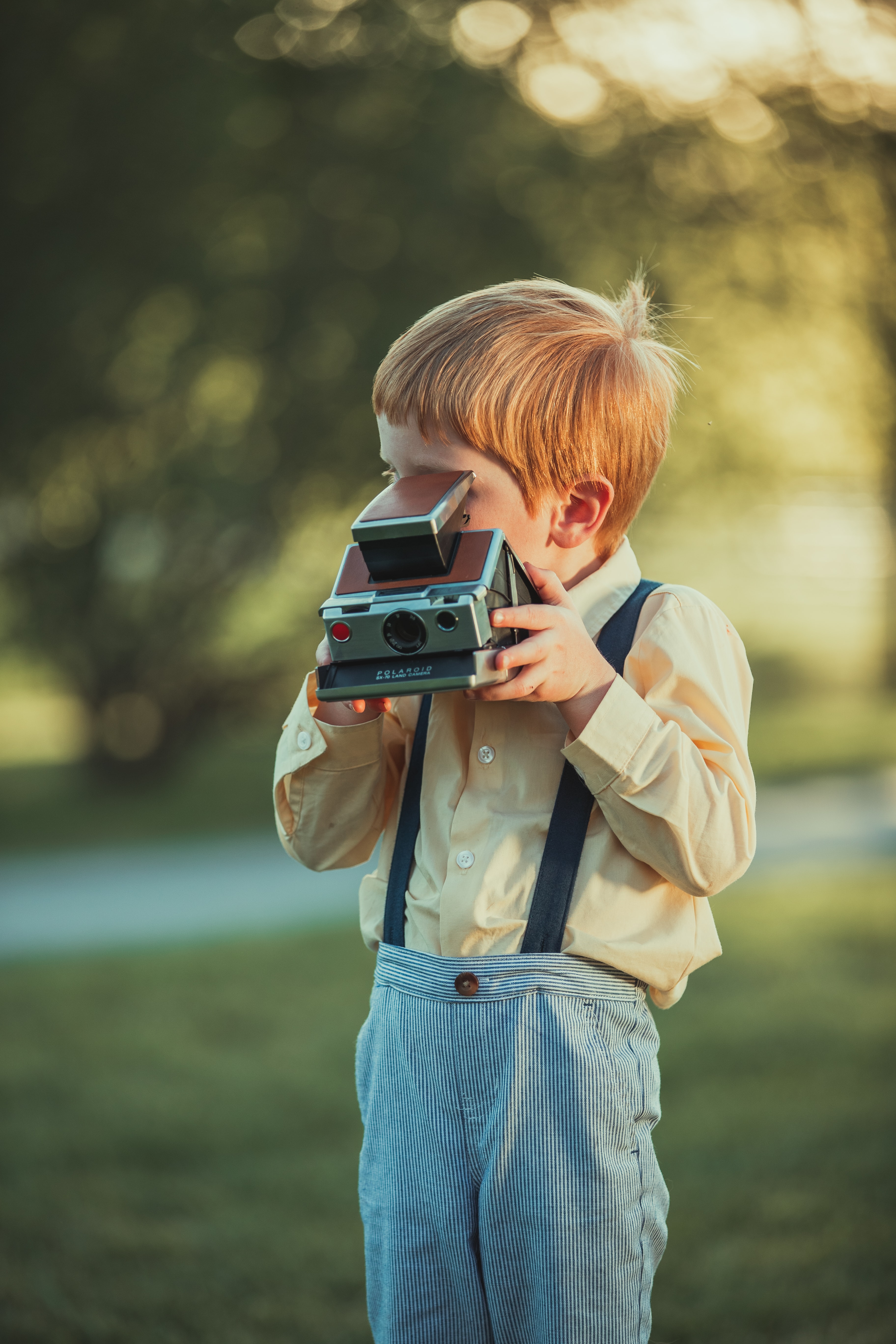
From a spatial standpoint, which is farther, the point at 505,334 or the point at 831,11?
the point at 831,11

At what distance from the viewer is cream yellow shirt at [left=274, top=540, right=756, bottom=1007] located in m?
1.44

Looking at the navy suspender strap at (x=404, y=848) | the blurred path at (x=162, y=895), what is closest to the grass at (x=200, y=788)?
the blurred path at (x=162, y=895)

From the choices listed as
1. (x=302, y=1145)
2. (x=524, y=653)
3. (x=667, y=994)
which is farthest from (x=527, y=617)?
(x=302, y=1145)

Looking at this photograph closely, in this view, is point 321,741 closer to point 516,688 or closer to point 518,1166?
point 516,688

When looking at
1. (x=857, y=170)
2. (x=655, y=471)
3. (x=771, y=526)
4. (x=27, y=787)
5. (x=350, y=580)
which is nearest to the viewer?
(x=350, y=580)

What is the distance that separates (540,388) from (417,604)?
1.23 feet

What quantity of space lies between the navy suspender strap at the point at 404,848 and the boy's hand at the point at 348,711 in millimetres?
82

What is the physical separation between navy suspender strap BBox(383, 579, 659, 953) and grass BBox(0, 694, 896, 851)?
248 inches

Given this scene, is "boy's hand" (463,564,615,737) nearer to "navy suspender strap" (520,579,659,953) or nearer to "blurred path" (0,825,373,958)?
"navy suspender strap" (520,579,659,953)

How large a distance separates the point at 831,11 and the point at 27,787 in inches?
261

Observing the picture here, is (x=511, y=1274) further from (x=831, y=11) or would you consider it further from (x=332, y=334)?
(x=332, y=334)

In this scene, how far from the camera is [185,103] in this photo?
641cm

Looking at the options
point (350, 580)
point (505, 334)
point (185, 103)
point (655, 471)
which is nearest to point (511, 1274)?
point (350, 580)

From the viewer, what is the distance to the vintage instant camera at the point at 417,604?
4.25ft
